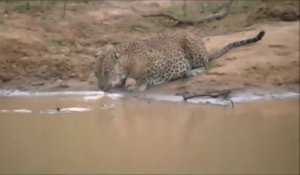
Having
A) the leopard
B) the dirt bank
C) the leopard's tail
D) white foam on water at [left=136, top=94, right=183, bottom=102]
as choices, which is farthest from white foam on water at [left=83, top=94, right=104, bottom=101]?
the leopard's tail

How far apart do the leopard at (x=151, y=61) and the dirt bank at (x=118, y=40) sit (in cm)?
16

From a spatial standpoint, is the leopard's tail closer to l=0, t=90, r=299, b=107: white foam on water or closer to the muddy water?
l=0, t=90, r=299, b=107: white foam on water

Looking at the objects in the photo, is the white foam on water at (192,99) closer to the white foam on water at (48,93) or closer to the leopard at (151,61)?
the white foam on water at (48,93)

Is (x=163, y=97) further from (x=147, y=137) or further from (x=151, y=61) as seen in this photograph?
(x=147, y=137)

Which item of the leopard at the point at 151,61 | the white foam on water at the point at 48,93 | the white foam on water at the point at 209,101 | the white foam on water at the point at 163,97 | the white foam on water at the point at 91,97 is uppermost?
the leopard at the point at 151,61

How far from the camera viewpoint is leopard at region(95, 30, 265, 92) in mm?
10195

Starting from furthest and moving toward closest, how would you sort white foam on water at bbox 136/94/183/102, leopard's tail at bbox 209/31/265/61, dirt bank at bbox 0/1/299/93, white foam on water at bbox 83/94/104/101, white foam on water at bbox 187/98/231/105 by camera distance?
leopard's tail at bbox 209/31/265/61, dirt bank at bbox 0/1/299/93, white foam on water at bbox 83/94/104/101, white foam on water at bbox 136/94/183/102, white foam on water at bbox 187/98/231/105

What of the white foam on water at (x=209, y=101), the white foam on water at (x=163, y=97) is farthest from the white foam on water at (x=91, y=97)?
the white foam on water at (x=209, y=101)

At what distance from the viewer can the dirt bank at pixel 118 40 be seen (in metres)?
10.3

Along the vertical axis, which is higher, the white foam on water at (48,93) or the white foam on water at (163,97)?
the white foam on water at (163,97)

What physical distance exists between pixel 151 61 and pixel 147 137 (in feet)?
9.89

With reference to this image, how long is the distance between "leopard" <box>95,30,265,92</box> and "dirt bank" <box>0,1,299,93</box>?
162 mm

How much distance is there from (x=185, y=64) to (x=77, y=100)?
170 cm

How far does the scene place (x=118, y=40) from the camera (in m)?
11.9
